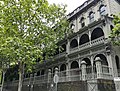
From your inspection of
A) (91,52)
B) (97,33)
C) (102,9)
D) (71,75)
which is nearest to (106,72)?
(71,75)

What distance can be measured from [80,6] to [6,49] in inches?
542

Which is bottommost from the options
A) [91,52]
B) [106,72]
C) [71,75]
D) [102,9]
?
[71,75]

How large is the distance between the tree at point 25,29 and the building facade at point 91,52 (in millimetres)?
3286

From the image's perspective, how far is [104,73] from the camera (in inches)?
446

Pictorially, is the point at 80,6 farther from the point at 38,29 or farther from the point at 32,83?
the point at 32,83

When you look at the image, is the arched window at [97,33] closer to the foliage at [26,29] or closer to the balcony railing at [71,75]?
the foliage at [26,29]

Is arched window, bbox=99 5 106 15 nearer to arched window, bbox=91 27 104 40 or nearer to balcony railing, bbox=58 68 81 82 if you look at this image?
arched window, bbox=91 27 104 40

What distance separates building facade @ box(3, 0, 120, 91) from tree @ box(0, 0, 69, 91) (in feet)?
10.8

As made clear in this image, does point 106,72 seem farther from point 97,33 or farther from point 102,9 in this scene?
point 102,9

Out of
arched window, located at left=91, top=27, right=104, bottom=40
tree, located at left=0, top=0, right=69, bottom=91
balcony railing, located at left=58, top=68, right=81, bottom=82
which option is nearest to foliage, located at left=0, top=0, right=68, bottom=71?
tree, located at left=0, top=0, right=69, bottom=91

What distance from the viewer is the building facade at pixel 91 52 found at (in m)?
11.4

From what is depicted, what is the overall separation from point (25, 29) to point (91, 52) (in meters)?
7.96

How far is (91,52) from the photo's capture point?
15.6m

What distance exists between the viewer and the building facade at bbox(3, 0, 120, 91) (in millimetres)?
11370
